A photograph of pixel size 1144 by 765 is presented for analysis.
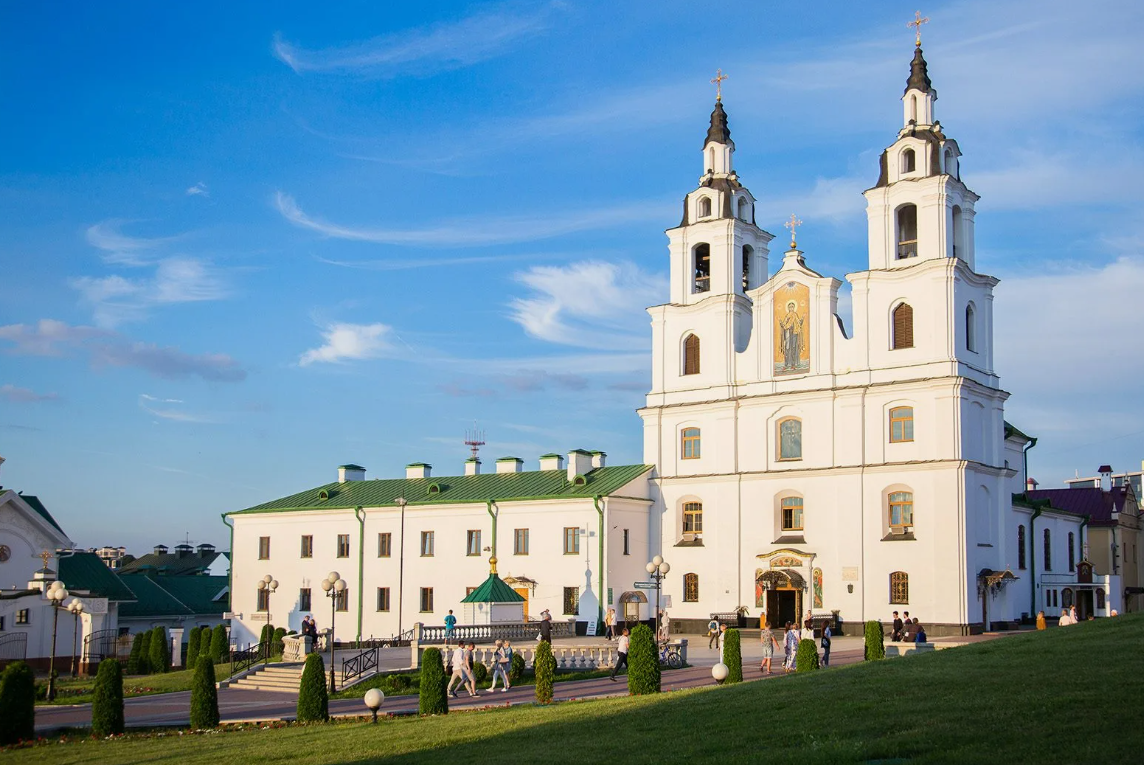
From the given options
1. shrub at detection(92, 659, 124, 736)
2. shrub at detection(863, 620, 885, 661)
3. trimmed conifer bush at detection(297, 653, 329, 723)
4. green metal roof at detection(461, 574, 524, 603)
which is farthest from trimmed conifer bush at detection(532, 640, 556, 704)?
green metal roof at detection(461, 574, 524, 603)

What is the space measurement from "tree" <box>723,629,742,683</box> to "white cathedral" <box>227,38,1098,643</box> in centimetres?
1961

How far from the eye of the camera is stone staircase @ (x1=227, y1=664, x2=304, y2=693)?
34.8 meters

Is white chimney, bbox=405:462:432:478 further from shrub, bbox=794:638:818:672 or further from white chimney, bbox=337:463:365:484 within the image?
shrub, bbox=794:638:818:672

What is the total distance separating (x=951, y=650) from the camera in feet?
82.4

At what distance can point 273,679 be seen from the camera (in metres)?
35.6

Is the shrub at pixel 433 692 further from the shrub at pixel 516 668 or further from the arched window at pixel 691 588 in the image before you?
the arched window at pixel 691 588

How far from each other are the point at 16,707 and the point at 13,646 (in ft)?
85.2

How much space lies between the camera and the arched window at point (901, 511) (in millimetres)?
45625

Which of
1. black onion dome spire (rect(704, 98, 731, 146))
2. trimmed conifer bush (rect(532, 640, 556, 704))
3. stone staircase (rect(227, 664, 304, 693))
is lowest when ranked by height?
stone staircase (rect(227, 664, 304, 693))

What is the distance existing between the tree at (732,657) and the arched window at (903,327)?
899 inches

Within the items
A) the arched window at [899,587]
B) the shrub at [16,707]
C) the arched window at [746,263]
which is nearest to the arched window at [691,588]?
the arched window at [899,587]

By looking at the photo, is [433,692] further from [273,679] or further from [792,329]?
[792,329]

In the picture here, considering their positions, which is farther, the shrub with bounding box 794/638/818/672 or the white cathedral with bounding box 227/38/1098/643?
the white cathedral with bounding box 227/38/1098/643

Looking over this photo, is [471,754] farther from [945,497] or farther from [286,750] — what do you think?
[945,497]
